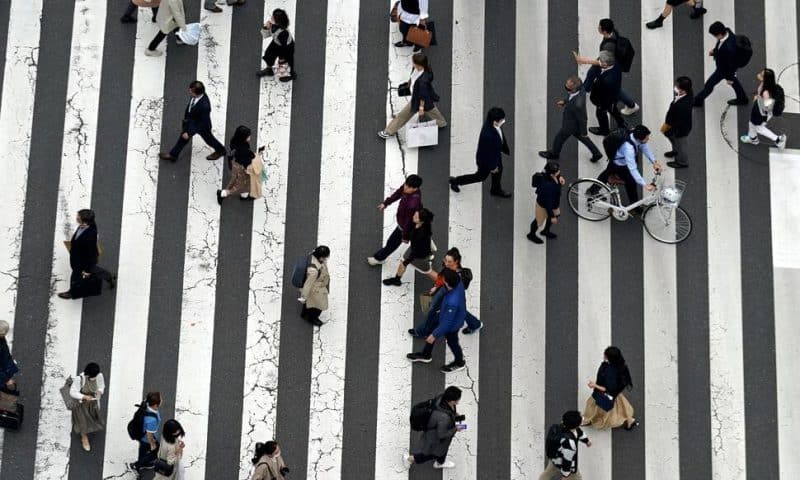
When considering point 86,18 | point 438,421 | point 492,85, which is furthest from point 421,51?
point 438,421

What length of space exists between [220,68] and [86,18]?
2.04 meters

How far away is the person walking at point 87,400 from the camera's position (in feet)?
44.5

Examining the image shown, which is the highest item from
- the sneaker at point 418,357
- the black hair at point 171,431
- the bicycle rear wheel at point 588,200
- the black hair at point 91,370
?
the bicycle rear wheel at point 588,200

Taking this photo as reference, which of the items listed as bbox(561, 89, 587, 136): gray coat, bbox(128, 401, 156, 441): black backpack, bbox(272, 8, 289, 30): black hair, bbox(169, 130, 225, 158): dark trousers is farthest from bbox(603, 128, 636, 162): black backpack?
bbox(128, 401, 156, 441): black backpack

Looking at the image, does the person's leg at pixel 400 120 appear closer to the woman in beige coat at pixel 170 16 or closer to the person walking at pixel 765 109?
the woman in beige coat at pixel 170 16

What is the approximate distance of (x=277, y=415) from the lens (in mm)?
14789

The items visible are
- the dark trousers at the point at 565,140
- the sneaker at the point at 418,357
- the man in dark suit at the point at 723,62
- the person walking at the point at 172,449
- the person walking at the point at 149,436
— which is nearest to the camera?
the person walking at the point at 172,449

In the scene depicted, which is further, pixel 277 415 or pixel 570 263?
pixel 570 263

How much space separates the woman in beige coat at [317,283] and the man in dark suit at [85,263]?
2.54 metres

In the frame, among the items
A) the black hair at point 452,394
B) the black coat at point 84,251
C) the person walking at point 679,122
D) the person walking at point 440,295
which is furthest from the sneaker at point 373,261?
the person walking at point 679,122

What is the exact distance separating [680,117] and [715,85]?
136cm

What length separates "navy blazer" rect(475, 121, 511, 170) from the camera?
15.3 metres

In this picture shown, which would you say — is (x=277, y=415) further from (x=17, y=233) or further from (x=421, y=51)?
(x=421, y=51)

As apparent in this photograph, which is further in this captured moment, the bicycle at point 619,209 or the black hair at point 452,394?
the bicycle at point 619,209
